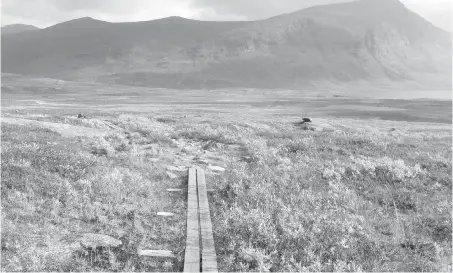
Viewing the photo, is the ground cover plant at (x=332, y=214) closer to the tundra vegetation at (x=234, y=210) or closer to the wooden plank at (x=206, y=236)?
the tundra vegetation at (x=234, y=210)

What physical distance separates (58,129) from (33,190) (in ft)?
37.6

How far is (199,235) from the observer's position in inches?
366

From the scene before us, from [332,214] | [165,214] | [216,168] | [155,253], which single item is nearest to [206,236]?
[155,253]

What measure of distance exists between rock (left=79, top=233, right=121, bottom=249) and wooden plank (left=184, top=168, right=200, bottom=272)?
5.06ft

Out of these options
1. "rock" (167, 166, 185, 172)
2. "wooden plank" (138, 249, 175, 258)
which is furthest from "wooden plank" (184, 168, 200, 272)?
"rock" (167, 166, 185, 172)

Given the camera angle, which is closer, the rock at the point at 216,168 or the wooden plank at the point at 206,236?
the wooden plank at the point at 206,236

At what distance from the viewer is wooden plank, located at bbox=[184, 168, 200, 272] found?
7801 mm

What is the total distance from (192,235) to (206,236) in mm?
312

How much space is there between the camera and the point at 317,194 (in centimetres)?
1331

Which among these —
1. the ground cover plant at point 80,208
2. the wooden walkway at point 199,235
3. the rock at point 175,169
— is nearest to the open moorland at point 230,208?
the ground cover plant at point 80,208

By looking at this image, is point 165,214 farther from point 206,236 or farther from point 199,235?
point 206,236

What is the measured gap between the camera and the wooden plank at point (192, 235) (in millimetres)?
7801

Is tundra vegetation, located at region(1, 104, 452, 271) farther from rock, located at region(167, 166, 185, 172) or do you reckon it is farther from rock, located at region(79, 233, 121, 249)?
rock, located at region(167, 166, 185, 172)

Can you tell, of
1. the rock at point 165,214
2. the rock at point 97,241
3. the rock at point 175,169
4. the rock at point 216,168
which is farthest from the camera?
Result: the rock at point 216,168
